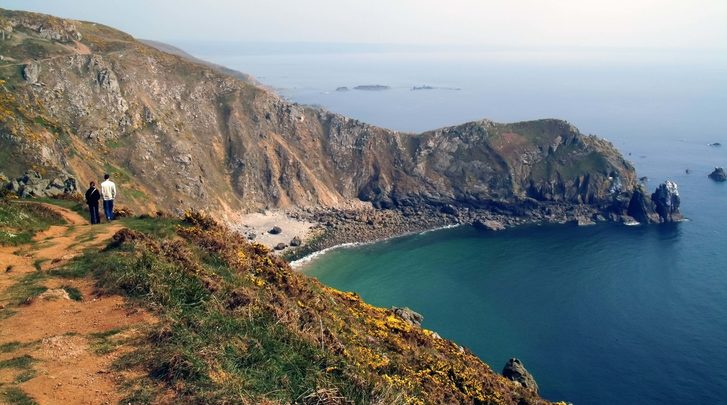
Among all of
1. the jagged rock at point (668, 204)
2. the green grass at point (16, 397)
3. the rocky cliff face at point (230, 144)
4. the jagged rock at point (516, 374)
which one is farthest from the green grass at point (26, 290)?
the jagged rock at point (668, 204)

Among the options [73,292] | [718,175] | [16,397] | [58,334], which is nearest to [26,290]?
[73,292]

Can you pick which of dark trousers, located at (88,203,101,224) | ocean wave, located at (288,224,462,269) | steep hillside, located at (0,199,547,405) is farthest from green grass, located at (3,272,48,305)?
ocean wave, located at (288,224,462,269)

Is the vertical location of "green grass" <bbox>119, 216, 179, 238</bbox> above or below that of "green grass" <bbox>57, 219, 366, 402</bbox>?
above

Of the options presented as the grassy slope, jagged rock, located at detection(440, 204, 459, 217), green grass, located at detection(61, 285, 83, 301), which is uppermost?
green grass, located at detection(61, 285, 83, 301)

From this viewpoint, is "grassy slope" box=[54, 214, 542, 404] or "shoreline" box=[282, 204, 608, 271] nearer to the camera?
"grassy slope" box=[54, 214, 542, 404]

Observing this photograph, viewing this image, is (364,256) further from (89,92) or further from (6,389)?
(6,389)

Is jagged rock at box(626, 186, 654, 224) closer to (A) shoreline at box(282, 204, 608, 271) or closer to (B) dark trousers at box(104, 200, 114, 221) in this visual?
(A) shoreline at box(282, 204, 608, 271)

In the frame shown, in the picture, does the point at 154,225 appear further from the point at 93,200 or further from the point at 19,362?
the point at 19,362
